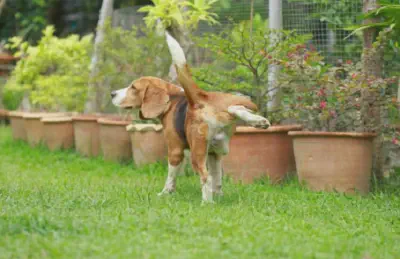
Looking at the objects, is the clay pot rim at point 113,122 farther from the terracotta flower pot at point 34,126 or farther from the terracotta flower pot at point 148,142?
the terracotta flower pot at point 34,126

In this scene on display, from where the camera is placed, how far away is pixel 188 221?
5352 mm

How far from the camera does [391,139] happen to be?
7469mm

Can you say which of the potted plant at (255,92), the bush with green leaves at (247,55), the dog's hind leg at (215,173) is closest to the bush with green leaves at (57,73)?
the bush with green leaves at (247,55)

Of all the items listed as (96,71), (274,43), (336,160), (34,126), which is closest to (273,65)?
(274,43)

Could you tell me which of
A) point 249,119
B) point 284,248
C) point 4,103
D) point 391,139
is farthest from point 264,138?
point 4,103

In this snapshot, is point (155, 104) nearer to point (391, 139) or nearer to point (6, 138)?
point (391, 139)

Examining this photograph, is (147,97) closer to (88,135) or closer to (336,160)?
(336,160)

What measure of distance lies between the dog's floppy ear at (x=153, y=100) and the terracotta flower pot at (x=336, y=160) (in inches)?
58.8

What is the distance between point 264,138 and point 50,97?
4972 millimetres

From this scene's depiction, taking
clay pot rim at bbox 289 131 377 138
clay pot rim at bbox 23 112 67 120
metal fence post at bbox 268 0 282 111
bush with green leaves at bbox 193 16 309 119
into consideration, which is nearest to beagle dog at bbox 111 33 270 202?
clay pot rim at bbox 289 131 377 138

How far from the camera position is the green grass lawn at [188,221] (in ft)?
15.1

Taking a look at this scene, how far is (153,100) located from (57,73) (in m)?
5.81

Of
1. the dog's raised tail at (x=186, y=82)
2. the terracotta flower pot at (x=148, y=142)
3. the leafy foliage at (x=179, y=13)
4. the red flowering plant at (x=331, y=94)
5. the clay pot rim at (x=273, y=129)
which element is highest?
the leafy foliage at (x=179, y=13)

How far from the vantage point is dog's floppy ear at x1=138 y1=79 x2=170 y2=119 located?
684 centimetres
